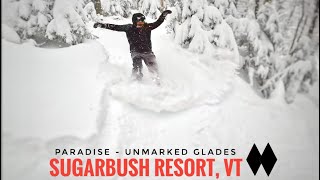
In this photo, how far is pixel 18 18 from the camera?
16.8ft

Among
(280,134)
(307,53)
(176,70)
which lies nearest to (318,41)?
(307,53)

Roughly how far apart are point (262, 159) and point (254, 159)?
135 millimetres

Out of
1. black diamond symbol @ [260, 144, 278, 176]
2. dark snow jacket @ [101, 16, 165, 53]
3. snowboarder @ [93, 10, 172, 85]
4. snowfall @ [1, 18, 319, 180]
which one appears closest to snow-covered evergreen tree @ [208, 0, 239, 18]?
snowfall @ [1, 18, 319, 180]

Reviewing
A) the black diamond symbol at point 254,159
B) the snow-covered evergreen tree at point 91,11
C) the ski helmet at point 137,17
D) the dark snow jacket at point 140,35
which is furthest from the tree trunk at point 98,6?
the black diamond symbol at point 254,159

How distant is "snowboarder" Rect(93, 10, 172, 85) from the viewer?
5.15 m

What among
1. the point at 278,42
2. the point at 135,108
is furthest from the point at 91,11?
the point at 278,42

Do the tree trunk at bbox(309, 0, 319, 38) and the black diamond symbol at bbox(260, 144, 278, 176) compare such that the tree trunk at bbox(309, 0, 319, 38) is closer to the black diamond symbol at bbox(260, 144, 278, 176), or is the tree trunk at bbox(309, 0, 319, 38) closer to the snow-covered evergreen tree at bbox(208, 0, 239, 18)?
the snow-covered evergreen tree at bbox(208, 0, 239, 18)

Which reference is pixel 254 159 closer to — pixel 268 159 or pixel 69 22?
pixel 268 159

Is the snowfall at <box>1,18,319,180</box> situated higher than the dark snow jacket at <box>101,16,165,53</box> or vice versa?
the dark snow jacket at <box>101,16,165,53</box>

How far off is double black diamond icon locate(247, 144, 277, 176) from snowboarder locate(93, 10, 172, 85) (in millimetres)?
1935

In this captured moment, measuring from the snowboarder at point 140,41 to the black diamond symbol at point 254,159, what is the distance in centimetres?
191

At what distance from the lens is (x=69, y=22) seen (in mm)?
5465

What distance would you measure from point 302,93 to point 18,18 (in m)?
5.04

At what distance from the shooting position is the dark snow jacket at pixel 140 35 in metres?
5.17
